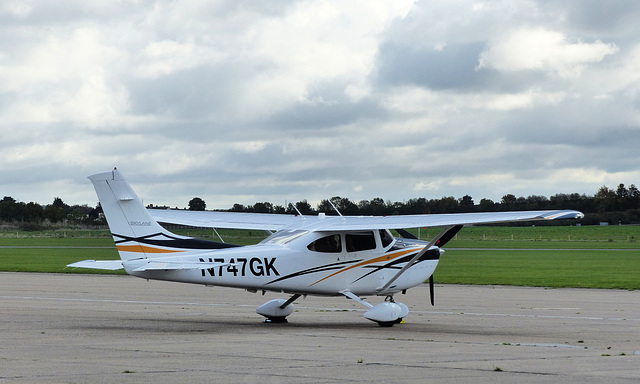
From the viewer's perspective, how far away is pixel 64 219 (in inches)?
5630

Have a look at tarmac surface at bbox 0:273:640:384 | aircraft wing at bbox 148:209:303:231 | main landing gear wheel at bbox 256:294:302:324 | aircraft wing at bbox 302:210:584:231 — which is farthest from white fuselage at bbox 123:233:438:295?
aircraft wing at bbox 148:209:303:231

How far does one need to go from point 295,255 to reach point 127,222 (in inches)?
130

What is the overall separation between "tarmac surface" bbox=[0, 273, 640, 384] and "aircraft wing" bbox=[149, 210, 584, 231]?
6.61ft

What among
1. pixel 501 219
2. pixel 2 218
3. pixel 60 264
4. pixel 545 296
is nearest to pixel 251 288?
pixel 501 219

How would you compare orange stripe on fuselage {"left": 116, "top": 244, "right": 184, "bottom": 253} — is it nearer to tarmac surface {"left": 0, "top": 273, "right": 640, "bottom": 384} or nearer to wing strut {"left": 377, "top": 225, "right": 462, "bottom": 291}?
tarmac surface {"left": 0, "top": 273, "right": 640, "bottom": 384}

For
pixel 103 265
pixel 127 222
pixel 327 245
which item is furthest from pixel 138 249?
pixel 327 245

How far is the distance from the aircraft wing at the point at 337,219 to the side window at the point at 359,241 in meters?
0.32

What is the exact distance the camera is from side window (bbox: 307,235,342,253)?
1640 centimetres

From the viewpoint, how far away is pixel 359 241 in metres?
16.8

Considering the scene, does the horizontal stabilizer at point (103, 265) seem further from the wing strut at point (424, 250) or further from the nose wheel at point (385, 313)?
the wing strut at point (424, 250)

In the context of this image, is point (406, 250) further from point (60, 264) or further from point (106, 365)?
point (60, 264)

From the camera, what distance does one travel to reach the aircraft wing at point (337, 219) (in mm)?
14562

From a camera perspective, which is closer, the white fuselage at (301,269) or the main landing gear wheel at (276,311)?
the white fuselage at (301,269)

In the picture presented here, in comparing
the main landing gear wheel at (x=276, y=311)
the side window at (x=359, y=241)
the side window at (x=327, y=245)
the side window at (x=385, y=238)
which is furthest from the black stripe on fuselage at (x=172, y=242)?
the side window at (x=385, y=238)
